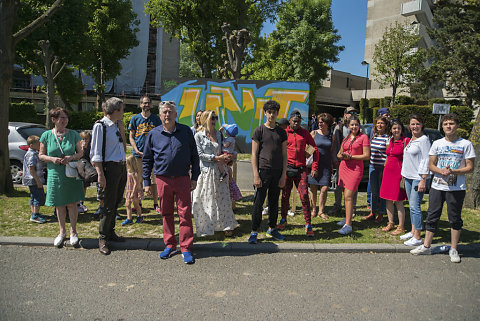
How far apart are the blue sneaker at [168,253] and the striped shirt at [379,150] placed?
3.82 m

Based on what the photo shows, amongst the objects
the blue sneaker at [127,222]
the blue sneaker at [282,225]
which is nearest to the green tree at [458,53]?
the blue sneaker at [282,225]

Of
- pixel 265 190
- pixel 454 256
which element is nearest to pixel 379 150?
pixel 454 256

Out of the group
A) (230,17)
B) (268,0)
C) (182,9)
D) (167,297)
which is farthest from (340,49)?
(167,297)

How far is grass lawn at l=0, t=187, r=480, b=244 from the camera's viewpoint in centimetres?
530

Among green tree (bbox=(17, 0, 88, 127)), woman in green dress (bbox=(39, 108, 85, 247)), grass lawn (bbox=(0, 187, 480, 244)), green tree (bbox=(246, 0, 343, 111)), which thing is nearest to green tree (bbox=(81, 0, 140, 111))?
green tree (bbox=(17, 0, 88, 127))

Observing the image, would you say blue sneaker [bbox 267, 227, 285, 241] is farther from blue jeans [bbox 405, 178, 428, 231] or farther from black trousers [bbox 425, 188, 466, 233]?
black trousers [bbox 425, 188, 466, 233]

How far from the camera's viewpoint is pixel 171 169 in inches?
175

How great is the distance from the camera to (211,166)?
527 cm

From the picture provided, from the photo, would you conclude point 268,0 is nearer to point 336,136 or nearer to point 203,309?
point 336,136

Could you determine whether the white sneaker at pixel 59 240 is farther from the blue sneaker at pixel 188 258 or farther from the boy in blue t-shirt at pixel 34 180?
the blue sneaker at pixel 188 258

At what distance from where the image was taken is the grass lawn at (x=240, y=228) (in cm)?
530

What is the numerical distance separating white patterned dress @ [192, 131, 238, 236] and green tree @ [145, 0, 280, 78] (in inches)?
818

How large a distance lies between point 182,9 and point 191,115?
1814 centimetres

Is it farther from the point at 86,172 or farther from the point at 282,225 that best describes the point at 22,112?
the point at 282,225
